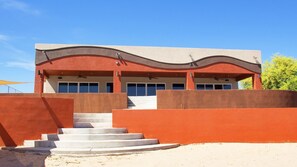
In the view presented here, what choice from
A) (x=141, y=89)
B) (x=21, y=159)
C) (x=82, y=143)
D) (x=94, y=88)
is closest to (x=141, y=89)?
(x=141, y=89)

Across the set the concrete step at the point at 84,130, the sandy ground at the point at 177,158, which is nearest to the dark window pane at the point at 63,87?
the concrete step at the point at 84,130

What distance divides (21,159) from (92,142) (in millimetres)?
2219

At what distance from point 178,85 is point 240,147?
1416 cm

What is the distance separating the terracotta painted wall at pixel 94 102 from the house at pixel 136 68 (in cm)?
366

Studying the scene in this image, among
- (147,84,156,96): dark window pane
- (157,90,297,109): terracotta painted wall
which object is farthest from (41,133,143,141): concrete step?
(147,84,156,96): dark window pane

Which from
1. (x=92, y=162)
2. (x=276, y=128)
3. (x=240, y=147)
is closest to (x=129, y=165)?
(x=92, y=162)

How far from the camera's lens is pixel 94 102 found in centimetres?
1667

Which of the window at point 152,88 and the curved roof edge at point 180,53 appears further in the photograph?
the window at point 152,88

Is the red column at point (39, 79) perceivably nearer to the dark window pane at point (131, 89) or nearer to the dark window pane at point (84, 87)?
the dark window pane at point (84, 87)

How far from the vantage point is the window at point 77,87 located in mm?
23125

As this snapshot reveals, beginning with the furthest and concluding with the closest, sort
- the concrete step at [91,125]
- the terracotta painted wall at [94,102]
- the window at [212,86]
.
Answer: the window at [212,86] → the terracotta painted wall at [94,102] → the concrete step at [91,125]

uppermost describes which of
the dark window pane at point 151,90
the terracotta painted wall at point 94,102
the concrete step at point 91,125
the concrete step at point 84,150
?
the dark window pane at point 151,90

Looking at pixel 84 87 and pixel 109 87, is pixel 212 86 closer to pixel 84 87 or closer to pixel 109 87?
pixel 109 87

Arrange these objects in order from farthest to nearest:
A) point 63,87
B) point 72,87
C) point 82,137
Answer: point 72,87
point 63,87
point 82,137
